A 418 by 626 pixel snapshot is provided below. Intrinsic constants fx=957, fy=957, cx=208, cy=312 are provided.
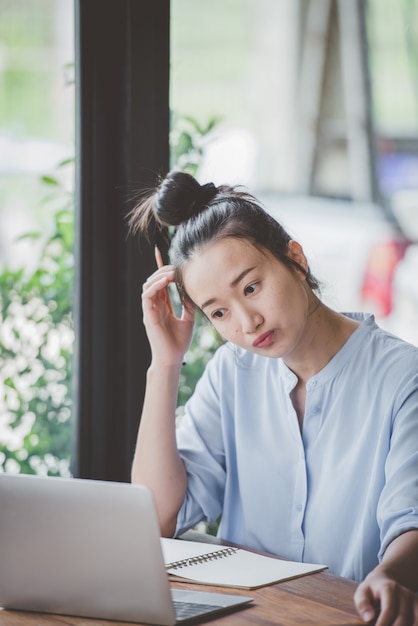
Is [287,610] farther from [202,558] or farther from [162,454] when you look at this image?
[162,454]

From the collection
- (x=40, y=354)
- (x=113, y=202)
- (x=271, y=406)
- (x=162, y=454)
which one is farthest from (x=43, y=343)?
(x=271, y=406)

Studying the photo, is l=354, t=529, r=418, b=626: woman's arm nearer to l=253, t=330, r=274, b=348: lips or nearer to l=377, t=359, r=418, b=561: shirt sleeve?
l=377, t=359, r=418, b=561: shirt sleeve

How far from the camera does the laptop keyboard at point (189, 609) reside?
1257 mm

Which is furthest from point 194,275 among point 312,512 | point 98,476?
point 98,476

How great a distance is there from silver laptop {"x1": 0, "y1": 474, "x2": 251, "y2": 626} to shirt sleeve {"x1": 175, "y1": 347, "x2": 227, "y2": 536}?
1.85 feet

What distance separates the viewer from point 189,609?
128 centimetres

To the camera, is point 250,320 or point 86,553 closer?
point 86,553

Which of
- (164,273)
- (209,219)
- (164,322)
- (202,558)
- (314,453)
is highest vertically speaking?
(209,219)

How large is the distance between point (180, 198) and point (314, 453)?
0.52 m

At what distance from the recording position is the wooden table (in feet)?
4.10

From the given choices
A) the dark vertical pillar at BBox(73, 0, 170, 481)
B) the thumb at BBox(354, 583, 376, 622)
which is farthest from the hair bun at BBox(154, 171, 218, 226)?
the thumb at BBox(354, 583, 376, 622)

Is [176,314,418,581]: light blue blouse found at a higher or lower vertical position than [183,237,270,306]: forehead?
lower

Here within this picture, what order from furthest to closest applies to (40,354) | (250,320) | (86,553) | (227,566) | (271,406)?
(40,354)
(271,406)
(250,320)
(227,566)
(86,553)

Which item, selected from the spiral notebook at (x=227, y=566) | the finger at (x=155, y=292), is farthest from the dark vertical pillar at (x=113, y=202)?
the spiral notebook at (x=227, y=566)
